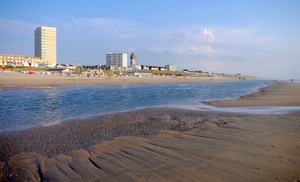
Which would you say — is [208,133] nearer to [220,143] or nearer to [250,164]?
[220,143]

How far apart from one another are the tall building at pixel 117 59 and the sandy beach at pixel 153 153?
496 ft

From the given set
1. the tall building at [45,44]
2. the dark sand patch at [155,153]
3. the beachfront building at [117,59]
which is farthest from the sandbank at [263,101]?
the beachfront building at [117,59]

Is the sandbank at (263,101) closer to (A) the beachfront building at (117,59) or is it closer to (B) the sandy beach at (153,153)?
(B) the sandy beach at (153,153)

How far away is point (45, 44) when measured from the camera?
10488cm

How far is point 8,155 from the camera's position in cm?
545

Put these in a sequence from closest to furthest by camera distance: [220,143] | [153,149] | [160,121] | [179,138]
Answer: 1. [153,149]
2. [220,143]
3. [179,138]
4. [160,121]

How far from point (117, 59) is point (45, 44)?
61.6m

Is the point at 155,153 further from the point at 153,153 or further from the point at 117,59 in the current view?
the point at 117,59

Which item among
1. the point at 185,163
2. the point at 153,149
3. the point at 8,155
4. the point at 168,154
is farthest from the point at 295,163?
the point at 8,155

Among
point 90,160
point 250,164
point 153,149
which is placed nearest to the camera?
point 250,164

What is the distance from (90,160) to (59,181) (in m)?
1.03

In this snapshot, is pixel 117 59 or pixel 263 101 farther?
pixel 117 59

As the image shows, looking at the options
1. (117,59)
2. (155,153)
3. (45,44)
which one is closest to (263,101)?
(155,153)

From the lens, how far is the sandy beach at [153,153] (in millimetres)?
4004
